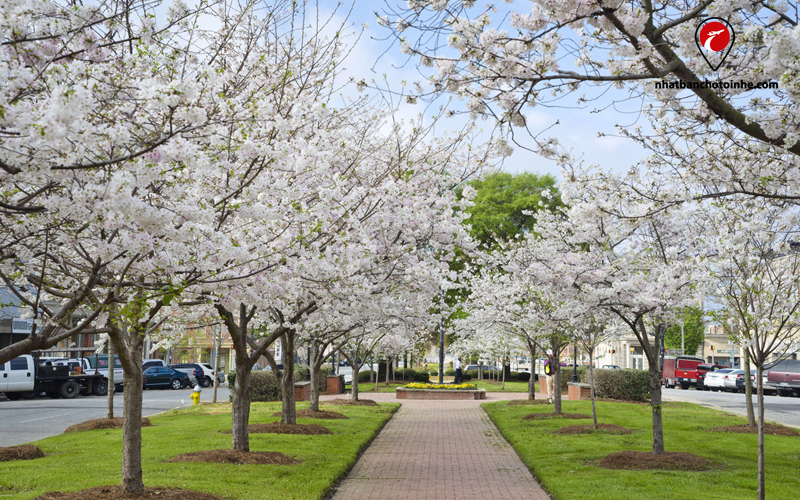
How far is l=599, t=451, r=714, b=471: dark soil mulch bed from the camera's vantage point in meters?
10.3

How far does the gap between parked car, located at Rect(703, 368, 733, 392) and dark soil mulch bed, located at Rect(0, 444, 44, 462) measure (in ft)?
128

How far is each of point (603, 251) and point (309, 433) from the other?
710cm

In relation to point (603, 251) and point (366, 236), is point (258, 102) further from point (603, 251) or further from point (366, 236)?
point (603, 251)

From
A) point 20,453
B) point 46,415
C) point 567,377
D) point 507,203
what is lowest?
point 567,377

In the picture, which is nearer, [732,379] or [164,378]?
[164,378]

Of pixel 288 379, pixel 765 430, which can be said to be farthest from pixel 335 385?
pixel 765 430

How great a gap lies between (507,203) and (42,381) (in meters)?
24.6

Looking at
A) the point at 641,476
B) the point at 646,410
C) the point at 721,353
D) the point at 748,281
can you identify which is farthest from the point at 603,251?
the point at 721,353

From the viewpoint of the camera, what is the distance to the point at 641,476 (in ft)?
31.1

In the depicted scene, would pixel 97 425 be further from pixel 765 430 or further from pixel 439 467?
pixel 765 430

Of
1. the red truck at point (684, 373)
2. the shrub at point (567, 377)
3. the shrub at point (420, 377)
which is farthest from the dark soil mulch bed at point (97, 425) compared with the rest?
the red truck at point (684, 373)

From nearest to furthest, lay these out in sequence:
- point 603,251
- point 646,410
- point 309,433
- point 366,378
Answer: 1. point 603,251
2. point 309,433
3. point 646,410
4. point 366,378

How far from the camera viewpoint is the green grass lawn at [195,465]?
27.2ft

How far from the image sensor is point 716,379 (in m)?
41.0
